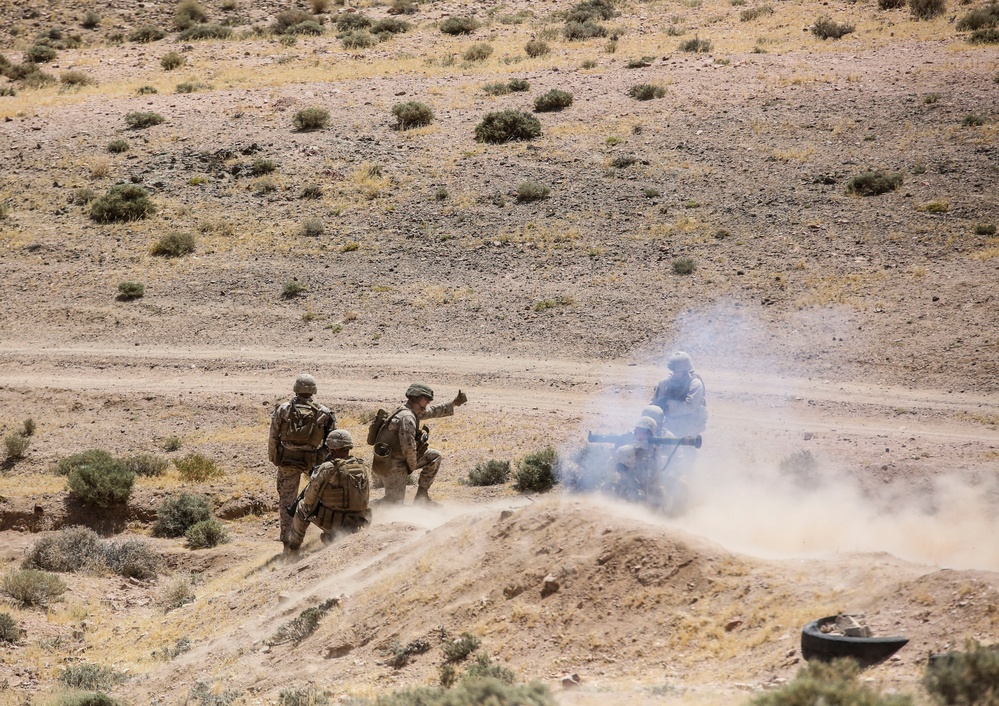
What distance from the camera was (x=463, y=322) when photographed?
2402 centimetres

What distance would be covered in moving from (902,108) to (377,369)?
18436 mm

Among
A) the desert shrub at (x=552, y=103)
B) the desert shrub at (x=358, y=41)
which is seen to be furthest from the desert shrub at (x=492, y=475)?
the desert shrub at (x=358, y=41)

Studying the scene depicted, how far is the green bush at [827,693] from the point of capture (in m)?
5.12

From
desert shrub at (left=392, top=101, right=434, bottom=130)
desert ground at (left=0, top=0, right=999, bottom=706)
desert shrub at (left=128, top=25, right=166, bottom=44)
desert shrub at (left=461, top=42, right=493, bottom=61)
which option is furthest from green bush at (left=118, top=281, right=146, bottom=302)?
desert shrub at (left=128, top=25, right=166, bottom=44)

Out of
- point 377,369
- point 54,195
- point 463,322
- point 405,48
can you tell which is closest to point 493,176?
point 463,322

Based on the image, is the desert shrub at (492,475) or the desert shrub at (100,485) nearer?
the desert shrub at (492,475)

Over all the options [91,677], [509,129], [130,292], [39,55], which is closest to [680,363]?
[91,677]

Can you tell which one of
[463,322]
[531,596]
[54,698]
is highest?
[463,322]

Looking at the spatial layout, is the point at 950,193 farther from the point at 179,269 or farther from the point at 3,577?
the point at 3,577

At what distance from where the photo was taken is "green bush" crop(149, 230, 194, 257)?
2823cm

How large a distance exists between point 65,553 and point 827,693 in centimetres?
1125

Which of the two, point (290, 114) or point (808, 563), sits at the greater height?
point (290, 114)

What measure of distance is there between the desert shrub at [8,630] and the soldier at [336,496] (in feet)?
9.97

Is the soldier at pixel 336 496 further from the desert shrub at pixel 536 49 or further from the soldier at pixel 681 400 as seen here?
the desert shrub at pixel 536 49
